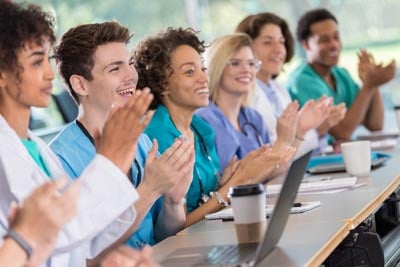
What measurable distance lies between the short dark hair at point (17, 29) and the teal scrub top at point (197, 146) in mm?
1238

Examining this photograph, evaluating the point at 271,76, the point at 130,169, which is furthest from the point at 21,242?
the point at 271,76

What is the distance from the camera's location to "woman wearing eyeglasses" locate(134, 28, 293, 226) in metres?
3.49

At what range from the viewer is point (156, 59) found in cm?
→ 360

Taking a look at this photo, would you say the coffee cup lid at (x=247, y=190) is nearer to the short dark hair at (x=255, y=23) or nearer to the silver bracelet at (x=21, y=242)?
the silver bracelet at (x=21, y=242)

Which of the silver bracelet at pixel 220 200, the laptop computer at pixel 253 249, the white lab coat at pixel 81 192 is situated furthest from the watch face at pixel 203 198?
the white lab coat at pixel 81 192

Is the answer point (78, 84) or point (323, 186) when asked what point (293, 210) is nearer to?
point (323, 186)

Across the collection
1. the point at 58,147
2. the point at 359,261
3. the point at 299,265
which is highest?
the point at 58,147

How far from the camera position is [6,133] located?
2188 mm

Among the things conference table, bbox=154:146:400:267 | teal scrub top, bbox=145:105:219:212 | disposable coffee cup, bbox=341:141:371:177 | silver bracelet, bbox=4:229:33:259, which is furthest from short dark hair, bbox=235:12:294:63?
silver bracelet, bbox=4:229:33:259

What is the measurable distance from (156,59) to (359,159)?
849 mm

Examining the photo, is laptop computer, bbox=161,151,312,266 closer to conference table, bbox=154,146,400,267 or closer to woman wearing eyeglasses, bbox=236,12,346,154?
conference table, bbox=154,146,400,267

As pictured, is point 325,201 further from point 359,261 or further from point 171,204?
point 171,204

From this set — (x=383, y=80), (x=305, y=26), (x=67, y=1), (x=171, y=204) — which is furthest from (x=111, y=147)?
(x=67, y=1)

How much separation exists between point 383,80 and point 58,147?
2.90 m
